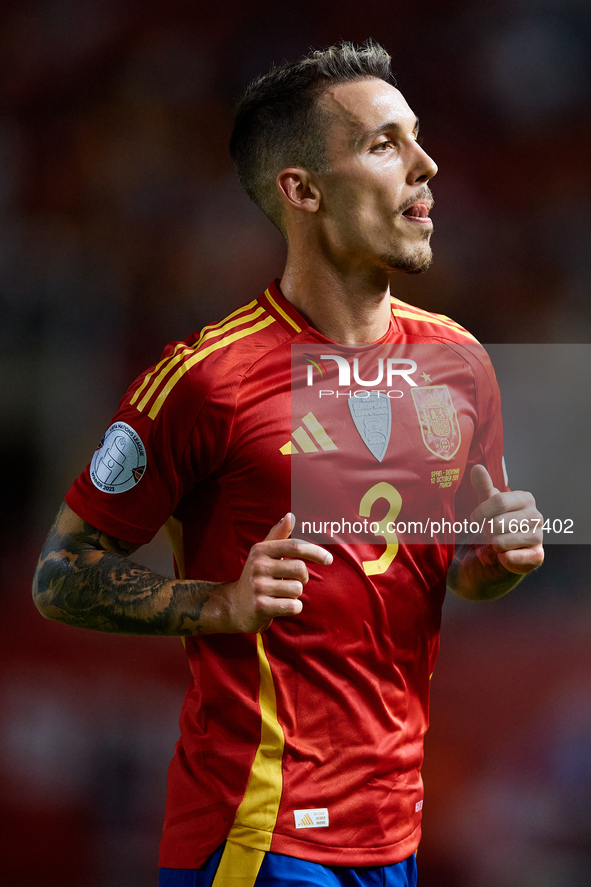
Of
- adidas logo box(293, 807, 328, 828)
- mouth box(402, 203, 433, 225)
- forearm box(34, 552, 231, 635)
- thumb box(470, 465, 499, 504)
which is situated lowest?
adidas logo box(293, 807, 328, 828)

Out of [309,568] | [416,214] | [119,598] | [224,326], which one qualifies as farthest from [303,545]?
[416,214]

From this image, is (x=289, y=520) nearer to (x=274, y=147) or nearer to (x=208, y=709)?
(x=208, y=709)

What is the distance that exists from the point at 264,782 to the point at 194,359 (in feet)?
1.83

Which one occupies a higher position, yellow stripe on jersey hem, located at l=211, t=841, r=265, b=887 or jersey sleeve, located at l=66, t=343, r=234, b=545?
jersey sleeve, located at l=66, t=343, r=234, b=545

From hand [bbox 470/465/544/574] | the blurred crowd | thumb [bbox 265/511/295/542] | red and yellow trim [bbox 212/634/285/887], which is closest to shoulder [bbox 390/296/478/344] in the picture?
hand [bbox 470/465/544/574]

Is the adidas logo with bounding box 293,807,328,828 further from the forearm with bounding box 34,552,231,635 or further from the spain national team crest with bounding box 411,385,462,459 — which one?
the spain national team crest with bounding box 411,385,462,459

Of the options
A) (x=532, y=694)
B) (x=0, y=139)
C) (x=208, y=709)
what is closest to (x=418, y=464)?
(x=208, y=709)

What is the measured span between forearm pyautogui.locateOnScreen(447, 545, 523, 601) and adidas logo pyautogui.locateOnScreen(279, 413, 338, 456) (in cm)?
29

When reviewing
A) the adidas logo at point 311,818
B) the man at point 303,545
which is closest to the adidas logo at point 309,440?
the man at point 303,545

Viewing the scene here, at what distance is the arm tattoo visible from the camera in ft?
3.71

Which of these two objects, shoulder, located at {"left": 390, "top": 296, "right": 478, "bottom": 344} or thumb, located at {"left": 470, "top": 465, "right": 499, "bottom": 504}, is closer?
thumb, located at {"left": 470, "top": 465, "right": 499, "bottom": 504}

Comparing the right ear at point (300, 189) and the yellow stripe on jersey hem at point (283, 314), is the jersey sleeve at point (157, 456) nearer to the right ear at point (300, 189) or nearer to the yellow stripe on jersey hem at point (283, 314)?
the yellow stripe on jersey hem at point (283, 314)

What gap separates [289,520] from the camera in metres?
1.04

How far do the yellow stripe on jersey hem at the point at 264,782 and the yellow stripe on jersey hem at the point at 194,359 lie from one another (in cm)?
33
